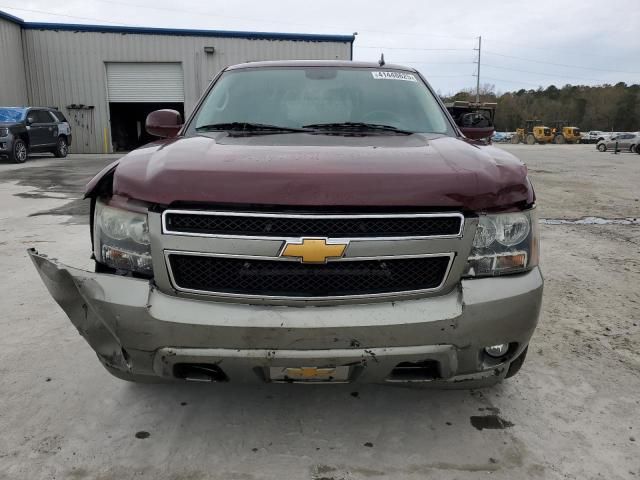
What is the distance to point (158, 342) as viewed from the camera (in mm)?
1866

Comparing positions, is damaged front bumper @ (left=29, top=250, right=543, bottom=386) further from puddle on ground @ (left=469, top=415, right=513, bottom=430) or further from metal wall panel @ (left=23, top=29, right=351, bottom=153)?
metal wall panel @ (left=23, top=29, right=351, bottom=153)

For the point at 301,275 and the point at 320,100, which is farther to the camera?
the point at 320,100

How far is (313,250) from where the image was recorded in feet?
6.04

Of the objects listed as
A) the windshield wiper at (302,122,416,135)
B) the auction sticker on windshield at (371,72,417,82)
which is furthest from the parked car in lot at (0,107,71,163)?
the windshield wiper at (302,122,416,135)

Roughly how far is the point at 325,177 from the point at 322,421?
119 centimetres

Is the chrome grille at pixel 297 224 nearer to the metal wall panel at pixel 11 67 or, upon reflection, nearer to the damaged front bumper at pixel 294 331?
the damaged front bumper at pixel 294 331

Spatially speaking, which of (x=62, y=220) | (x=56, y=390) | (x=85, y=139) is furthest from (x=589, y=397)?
(x=85, y=139)

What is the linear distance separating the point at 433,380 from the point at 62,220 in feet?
21.3

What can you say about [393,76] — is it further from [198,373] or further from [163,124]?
[198,373]

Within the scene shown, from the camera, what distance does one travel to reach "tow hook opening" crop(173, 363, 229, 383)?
1946 millimetres

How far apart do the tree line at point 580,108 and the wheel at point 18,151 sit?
251 feet

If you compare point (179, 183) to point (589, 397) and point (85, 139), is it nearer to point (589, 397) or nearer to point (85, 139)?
point (589, 397)

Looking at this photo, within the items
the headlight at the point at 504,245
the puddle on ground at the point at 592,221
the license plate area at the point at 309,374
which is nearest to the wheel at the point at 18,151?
the puddle on ground at the point at 592,221

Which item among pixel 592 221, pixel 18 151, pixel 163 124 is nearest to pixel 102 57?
pixel 18 151
